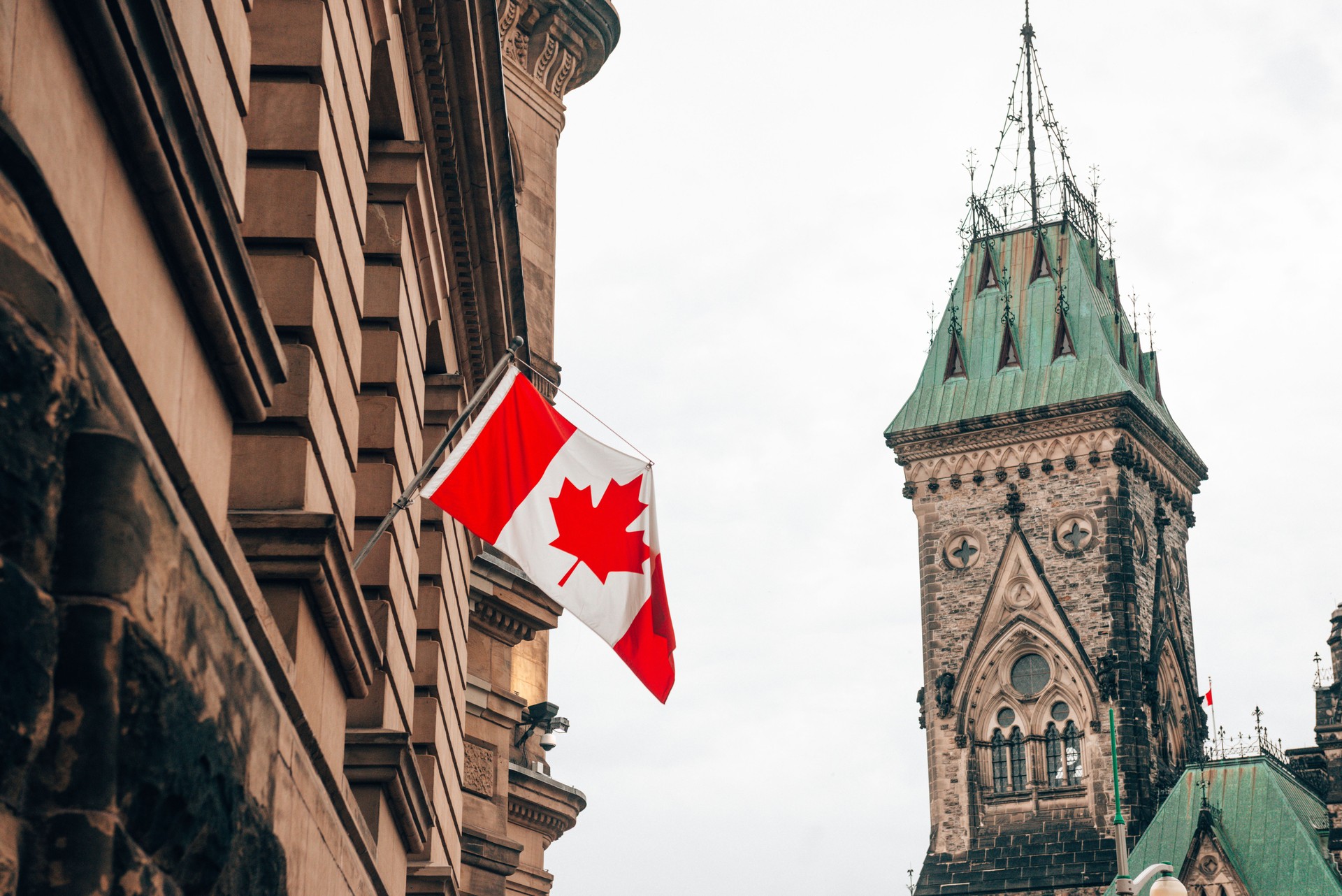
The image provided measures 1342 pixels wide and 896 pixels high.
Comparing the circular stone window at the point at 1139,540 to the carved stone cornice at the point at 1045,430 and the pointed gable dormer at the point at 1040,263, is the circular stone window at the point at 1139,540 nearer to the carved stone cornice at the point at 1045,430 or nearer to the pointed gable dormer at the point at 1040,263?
the carved stone cornice at the point at 1045,430

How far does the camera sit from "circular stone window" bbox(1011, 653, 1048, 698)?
71.2 m

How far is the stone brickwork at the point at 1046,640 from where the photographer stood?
69.8 metres

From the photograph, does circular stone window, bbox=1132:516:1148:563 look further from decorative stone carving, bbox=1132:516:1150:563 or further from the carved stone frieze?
the carved stone frieze

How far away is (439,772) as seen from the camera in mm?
17203

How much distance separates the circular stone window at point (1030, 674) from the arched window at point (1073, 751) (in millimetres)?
1616

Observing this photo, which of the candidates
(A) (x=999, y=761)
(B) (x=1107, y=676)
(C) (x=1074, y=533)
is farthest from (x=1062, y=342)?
(A) (x=999, y=761)

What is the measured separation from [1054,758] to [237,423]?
6400 cm

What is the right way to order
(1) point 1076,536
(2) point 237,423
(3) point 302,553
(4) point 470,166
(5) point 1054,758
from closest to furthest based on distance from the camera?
(2) point 237,423, (3) point 302,553, (4) point 470,166, (5) point 1054,758, (1) point 1076,536

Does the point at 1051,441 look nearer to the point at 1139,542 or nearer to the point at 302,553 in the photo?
the point at 1139,542

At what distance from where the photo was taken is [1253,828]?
223 feet

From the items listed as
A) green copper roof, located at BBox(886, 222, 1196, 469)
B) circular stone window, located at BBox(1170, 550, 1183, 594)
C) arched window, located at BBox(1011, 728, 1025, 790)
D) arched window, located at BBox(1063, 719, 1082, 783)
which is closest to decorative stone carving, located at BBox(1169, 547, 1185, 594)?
circular stone window, located at BBox(1170, 550, 1183, 594)

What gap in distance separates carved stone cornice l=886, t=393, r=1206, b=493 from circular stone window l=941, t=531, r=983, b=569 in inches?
124

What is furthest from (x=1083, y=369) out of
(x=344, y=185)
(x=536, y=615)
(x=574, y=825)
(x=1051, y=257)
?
(x=344, y=185)

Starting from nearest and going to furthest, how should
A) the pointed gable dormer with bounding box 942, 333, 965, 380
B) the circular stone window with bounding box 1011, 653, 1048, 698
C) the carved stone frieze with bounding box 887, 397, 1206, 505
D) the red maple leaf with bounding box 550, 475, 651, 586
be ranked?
1. the red maple leaf with bounding box 550, 475, 651, 586
2. the circular stone window with bounding box 1011, 653, 1048, 698
3. the carved stone frieze with bounding box 887, 397, 1206, 505
4. the pointed gable dormer with bounding box 942, 333, 965, 380
